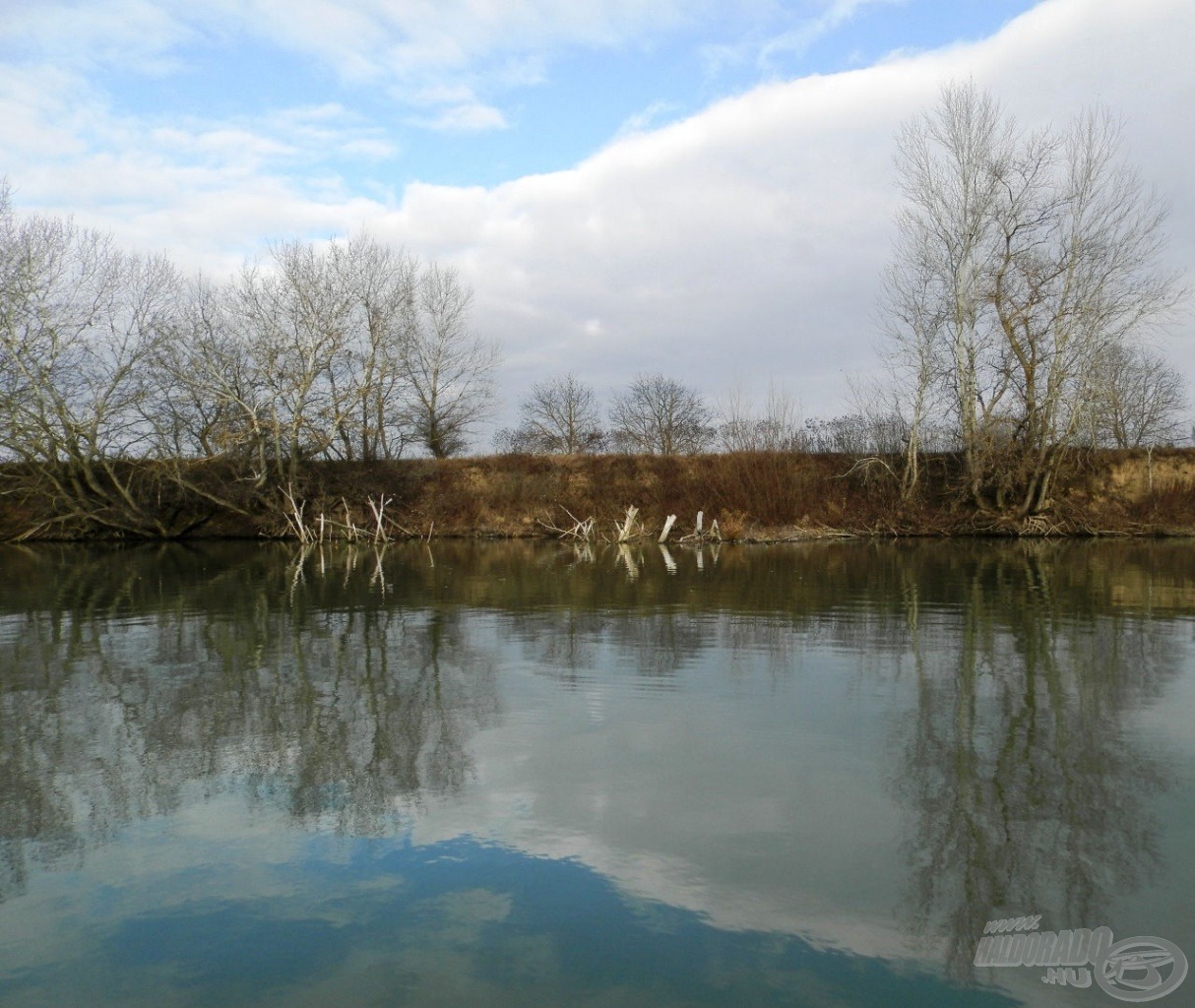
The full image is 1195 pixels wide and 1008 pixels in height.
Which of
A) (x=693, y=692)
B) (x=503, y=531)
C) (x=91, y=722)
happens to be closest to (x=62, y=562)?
(x=503, y=531)

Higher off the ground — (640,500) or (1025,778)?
(640,500)

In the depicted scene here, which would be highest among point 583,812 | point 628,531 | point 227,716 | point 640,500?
point 640,500

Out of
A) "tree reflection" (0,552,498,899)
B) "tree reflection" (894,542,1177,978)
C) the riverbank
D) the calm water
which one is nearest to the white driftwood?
the riverbank

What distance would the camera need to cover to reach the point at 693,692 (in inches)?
287

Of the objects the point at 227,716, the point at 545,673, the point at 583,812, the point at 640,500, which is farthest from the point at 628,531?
the point at 583,812

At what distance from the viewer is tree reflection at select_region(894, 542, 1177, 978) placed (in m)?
3.75

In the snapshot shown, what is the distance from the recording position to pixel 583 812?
4727mm

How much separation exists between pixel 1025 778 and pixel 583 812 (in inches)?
93.6

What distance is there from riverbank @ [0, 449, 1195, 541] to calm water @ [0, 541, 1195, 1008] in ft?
70.0

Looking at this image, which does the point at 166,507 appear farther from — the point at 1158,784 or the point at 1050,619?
the point at 1158,784

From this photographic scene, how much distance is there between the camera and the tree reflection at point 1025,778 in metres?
3.75

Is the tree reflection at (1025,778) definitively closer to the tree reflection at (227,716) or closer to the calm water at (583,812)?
the calm water at (583,812)

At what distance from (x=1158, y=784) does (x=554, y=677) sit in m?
4.41

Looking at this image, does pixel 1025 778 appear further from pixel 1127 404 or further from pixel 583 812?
pixel 1127 404
